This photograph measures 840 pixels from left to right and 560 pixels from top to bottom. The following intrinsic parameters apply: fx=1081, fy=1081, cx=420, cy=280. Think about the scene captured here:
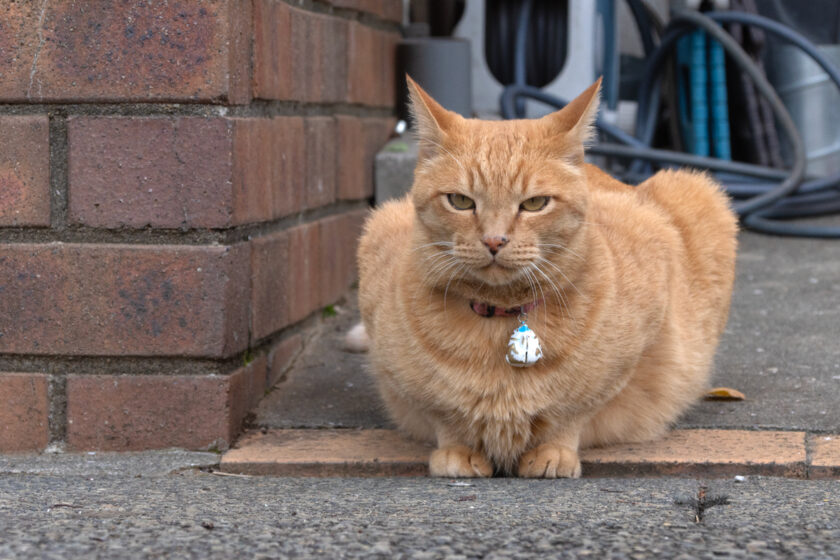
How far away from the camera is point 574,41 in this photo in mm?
5770

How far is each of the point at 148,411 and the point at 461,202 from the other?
1.01 meters

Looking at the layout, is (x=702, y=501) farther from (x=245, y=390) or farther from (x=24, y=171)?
(x=24, y=171)

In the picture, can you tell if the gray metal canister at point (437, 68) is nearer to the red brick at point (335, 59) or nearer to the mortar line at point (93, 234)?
the red brick at point (335, 59)

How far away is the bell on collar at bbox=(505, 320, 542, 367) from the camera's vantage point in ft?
8.30

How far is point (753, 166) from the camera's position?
5.40m

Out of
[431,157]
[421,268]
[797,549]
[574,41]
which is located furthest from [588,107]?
[574,41]

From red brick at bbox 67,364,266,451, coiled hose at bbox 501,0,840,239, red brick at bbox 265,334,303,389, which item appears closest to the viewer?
red brick at bbox 67,364,266,451

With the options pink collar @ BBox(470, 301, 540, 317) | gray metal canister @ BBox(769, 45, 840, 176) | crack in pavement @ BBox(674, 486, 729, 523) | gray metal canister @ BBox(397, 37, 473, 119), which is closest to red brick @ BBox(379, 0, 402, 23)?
gray metal canister @ BBox(397, 37, 473, 119)

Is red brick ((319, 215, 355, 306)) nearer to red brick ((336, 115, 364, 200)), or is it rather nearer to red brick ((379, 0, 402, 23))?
red brick ((336, 115, 364, 200))

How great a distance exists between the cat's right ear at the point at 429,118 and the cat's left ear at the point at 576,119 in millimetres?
247

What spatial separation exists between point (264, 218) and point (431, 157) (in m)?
0.62

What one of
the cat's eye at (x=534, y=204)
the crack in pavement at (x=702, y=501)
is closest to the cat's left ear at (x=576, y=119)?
the cat's eye at (x=534, y=204)

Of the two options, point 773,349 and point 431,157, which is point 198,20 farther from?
point 773,349

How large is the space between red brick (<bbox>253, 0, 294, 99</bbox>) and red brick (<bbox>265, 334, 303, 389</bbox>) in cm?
76
